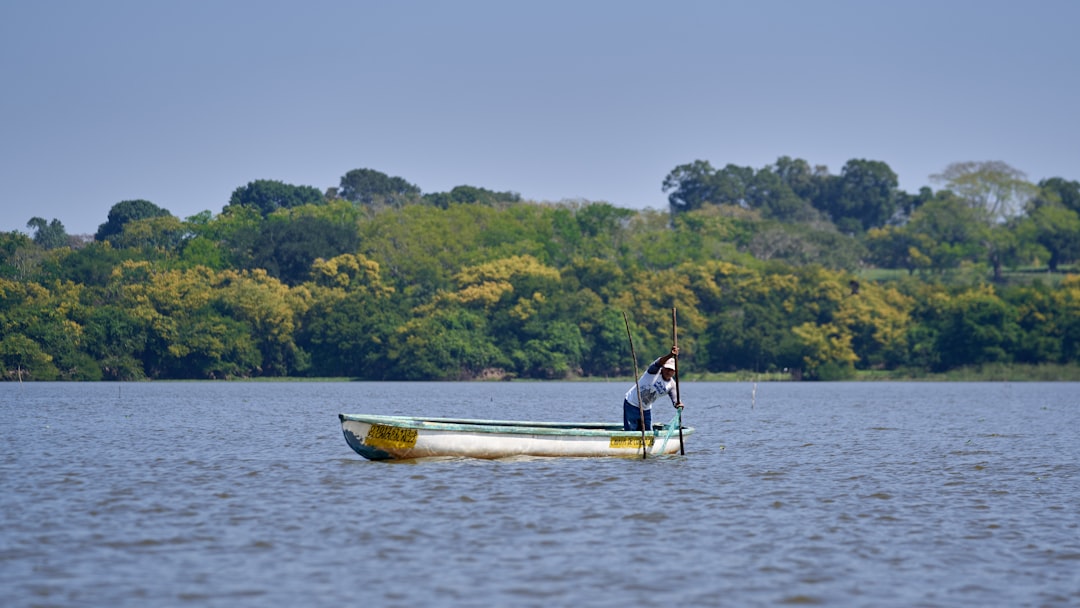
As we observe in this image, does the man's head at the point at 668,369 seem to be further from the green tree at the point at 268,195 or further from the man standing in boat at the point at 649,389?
the green tree at the point at 268,195

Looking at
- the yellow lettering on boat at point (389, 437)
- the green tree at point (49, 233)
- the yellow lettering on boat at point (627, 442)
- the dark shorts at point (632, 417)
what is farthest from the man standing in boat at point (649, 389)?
the green tree at point (49, 233)

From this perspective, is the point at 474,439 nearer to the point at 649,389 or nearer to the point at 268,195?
the point at 649,389

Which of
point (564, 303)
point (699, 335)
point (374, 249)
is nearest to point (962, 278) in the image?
point (699, 335)

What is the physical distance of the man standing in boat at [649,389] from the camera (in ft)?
98.6

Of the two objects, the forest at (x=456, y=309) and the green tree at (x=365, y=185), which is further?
the green tree at (x=365, y=185)

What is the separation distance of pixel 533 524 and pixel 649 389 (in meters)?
9.92

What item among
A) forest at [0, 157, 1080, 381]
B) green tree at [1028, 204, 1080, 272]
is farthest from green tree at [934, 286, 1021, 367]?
green tree at [1028, 204, 1080, 272]

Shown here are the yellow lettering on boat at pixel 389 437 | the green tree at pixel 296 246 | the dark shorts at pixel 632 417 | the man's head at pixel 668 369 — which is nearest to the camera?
the yellow lettering on boat at pixel 389 437

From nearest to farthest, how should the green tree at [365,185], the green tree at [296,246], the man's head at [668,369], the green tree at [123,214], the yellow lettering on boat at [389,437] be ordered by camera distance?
1. the yellow lettering on boat at [389,437]
2. the man's head at [668,369]
3. the green tree at [296,246]
4. the green tree at [123,214]
5. the green tree at [365,185]

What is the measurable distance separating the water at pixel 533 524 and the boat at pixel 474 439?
33 cm

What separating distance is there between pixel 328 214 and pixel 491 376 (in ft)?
119

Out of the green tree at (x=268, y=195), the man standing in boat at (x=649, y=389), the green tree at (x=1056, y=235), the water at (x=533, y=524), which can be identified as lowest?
the water at (x=533, y=524)

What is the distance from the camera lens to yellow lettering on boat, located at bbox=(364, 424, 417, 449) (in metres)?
28.5

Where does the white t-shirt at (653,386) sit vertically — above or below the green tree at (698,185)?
below
